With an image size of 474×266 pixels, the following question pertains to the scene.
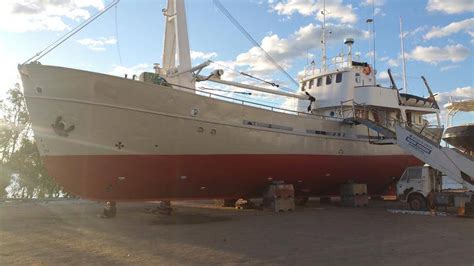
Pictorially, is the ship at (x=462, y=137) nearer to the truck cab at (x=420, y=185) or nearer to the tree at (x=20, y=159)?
the truck cab at (x=420, y=185)

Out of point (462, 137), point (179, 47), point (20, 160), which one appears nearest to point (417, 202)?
point (462, 137)

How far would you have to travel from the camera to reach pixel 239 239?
33.9ft

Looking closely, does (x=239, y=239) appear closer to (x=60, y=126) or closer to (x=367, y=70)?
(x=60, y=126)

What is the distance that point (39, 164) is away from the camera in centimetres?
3369

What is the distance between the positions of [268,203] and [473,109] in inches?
758

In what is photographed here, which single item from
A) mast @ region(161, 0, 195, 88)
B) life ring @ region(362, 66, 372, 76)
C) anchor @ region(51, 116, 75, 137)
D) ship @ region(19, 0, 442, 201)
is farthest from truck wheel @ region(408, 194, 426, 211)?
anchor @ region(51, 116, 75, 137)

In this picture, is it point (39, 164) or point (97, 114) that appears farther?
point (39, 164)

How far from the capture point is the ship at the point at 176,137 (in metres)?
12.9

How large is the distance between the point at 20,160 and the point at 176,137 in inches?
977

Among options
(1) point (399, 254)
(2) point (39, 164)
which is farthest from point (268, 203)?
(2) point (39, 164)

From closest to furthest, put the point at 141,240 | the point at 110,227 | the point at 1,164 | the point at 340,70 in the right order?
the point at 141,240
the point at 110,227
the point at 340,70
the point at 1,164

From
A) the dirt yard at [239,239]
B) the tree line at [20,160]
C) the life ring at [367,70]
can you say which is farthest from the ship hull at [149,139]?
the tree line at [20,160]

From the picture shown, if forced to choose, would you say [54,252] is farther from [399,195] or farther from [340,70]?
[340,70]

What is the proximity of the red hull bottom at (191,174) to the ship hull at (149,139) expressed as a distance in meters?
0.03
